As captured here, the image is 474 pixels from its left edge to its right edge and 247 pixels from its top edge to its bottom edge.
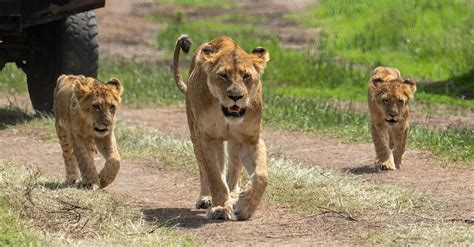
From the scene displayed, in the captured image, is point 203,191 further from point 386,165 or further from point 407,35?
point 407,35

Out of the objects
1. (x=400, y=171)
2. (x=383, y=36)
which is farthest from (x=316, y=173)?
(x=383, y=36)

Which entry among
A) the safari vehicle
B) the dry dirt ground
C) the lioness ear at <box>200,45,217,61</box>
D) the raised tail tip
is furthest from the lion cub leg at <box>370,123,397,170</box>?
Result: the safari vehicle

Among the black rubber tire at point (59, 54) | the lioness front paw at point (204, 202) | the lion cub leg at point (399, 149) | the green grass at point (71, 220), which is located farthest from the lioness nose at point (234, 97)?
the black rubber tire at point (59, 54)

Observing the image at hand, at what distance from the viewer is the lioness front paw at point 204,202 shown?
8.91 meters

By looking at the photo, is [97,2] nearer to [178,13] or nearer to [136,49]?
[136,49]

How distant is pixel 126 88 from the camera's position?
16.9 meters

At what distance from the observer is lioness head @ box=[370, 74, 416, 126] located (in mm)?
11023

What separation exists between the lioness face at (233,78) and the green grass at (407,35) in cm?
924

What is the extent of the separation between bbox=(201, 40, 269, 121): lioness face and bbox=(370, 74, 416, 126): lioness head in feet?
8.90

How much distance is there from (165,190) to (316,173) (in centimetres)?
114

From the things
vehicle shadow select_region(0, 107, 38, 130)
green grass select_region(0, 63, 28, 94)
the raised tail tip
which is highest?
the raised tail tip

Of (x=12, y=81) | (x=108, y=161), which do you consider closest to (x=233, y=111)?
(x=108, y=161)

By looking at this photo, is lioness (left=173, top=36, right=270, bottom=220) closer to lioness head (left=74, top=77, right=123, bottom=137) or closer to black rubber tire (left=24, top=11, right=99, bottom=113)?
lioness head (left=74, top=77, right=123, bottom=137)

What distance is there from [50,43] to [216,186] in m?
6.65
